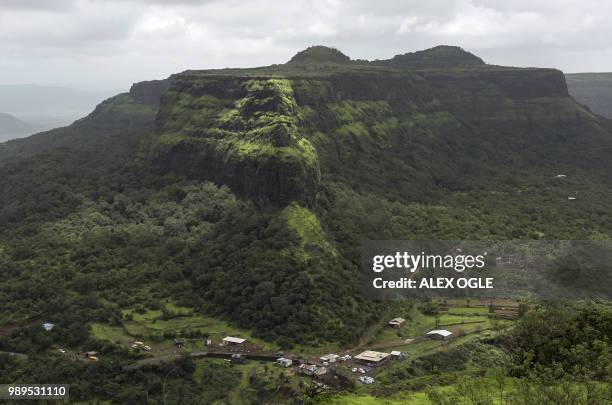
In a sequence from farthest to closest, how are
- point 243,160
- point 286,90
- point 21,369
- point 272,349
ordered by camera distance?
point 286,90 → point 243,160 → point 272,349 → point 21,369

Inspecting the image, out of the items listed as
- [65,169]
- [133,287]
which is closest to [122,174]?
[65,169]

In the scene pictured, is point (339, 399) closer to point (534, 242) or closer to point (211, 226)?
point (211, 226)

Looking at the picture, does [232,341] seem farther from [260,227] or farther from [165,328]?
[260,227]

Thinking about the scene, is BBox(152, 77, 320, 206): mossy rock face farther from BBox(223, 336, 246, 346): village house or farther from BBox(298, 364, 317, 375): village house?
BBox(298, 364, 317, 375): village house

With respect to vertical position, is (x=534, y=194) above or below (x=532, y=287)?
above

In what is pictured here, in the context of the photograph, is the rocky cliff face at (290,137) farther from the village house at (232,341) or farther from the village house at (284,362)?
the village house at (284,362)

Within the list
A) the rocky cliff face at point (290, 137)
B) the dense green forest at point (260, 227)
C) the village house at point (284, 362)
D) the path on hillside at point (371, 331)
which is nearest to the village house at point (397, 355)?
the dense green forest at point (260, 227)
